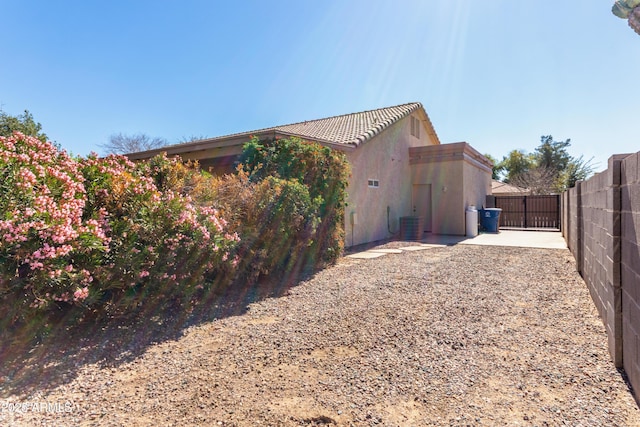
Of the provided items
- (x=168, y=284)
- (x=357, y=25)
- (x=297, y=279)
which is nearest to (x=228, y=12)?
(x=357, y=25)

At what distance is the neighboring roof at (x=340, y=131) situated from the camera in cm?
914

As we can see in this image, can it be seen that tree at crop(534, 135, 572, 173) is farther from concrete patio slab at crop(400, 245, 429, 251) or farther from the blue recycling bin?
concrete patio slab at crop(400, 245, 429, 251)

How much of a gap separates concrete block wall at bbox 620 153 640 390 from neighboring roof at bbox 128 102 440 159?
6.71m

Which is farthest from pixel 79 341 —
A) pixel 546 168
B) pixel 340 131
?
pixel 546 168

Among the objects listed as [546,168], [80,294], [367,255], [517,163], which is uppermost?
[517,163]

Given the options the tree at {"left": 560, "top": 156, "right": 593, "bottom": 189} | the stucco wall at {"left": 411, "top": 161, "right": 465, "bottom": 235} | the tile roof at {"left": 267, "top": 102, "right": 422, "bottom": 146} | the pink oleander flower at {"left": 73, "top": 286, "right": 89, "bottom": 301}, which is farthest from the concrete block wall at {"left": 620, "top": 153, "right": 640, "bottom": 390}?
the tree at {"left": 560, "top": 156, "right": 593, "bottom": 189}

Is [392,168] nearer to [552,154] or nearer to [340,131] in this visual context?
[340,131]

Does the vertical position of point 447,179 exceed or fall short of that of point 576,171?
it falls short

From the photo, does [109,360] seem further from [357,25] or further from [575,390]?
[357,25]

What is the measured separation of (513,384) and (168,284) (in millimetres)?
3966

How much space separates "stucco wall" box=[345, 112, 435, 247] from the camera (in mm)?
10953

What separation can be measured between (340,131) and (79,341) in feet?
37.4

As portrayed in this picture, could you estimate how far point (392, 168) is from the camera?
531 inches

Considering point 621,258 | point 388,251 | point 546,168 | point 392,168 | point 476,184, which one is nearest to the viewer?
point 621,258
